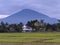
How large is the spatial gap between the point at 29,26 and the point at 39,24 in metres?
5.52

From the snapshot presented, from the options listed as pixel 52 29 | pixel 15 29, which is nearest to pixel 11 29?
pixel 15 29

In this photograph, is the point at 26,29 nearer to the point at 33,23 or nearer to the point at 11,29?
the point at 33,23

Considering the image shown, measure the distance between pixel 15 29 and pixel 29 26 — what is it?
53.1 ft

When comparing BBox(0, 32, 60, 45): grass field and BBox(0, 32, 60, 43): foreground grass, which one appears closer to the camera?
BBox(0, 32, 60, 45): grass field

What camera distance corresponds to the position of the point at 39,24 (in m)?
95.1

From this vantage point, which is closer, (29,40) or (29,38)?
(29,40)

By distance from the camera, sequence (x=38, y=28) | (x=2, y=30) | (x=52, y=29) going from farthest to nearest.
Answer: (x=38, y=28)
(x=52, y=29)
(x=2, y=30)

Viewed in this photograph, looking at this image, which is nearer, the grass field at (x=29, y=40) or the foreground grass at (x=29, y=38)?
the grass field at (x=29, y=40)

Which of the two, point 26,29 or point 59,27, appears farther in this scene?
point 26,29

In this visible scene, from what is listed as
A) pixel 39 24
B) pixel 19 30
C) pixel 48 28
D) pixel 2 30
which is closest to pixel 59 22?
pixel 39 24

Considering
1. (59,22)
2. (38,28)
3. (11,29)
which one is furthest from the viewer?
(59,22)

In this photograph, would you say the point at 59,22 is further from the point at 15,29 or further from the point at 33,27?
the point at 15,29

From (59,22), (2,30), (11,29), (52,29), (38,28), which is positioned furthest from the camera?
(59,22)

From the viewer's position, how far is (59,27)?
83062mm
